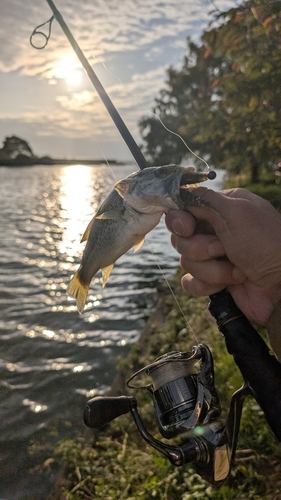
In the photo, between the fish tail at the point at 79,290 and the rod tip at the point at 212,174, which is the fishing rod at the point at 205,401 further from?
the fish tail at the point at 79,290

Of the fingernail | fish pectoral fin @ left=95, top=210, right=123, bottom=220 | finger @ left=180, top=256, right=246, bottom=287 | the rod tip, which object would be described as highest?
the rod tip

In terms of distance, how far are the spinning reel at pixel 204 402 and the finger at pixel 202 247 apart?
0.32 m

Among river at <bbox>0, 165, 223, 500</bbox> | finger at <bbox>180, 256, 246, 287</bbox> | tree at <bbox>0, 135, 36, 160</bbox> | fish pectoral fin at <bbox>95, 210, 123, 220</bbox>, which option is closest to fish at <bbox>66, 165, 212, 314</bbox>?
fish pectoral fin at <bbox>95, 210, 123, 220</bbox>

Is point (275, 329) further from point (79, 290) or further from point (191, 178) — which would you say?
point (79, 290)

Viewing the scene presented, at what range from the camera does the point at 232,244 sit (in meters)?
2.31

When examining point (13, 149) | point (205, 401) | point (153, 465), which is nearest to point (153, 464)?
point (153, 465)

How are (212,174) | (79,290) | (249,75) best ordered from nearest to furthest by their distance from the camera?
(212,174) < (79,290) < (249,75)

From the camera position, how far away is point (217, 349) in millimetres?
5941

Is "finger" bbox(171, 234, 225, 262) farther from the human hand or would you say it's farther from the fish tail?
the fish tail

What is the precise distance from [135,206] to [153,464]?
121 inches

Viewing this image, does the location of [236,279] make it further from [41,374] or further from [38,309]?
[38,309]

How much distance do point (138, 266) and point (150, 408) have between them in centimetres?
803

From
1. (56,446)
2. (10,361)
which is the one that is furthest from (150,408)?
(10,361)

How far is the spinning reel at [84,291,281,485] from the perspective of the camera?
2268 millimetres
